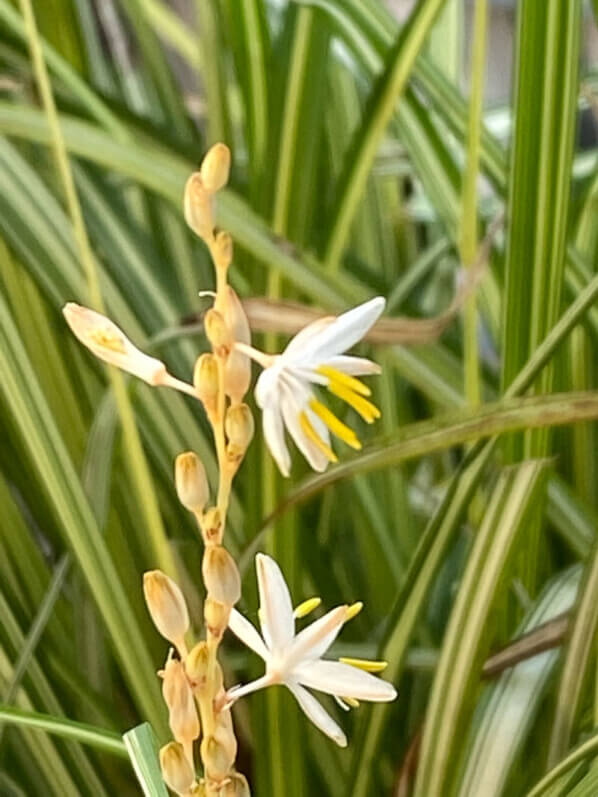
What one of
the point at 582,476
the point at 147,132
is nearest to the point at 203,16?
the point at 147,132

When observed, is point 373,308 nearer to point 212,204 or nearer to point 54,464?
point 212,204

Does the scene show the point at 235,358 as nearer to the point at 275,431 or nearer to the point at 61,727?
the point at 275,431

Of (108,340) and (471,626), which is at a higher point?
(108,340)

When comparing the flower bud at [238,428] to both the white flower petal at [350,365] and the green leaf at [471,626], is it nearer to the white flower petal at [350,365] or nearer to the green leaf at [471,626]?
the white flower petal at [350,365]

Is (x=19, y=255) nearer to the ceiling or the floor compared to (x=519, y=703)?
nearer to the ceiling

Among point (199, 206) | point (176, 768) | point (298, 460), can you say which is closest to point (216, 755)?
point (176, 768)

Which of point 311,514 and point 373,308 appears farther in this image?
point 311,514

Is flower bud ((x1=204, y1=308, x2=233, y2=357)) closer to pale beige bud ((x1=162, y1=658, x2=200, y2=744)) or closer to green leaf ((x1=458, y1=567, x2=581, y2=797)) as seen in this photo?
pale beige bud ((x1=162, y1=658, x2=200, y2=744))
